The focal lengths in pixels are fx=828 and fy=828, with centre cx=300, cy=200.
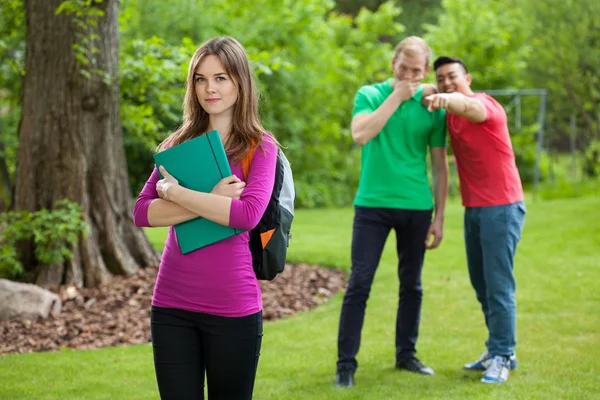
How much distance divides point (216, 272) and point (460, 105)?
218 centimetres

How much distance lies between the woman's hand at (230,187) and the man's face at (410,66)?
2.10 metres

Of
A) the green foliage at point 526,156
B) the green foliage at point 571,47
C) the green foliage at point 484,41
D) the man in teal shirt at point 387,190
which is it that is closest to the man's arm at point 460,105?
the man in teal shirt at point 387,190

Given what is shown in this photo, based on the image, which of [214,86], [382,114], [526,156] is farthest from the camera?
[526,156]

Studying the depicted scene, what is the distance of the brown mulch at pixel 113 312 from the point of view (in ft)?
20.1

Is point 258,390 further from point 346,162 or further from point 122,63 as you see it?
point 346,162

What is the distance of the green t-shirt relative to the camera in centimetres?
476

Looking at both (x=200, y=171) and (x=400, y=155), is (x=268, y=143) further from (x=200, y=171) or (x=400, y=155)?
(x=400, y=155)

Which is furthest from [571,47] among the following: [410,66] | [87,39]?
[410,66]

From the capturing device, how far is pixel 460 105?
4.45m

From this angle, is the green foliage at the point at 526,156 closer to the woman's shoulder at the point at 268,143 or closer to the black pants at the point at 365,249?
the black pants at the point at 365,249

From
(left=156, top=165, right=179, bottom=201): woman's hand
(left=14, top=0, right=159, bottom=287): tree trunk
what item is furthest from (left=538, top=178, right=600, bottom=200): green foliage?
(left=156, top=165, right=179, bottom=201): woman's hand

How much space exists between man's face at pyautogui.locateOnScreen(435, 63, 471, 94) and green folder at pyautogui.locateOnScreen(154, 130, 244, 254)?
2348 mm

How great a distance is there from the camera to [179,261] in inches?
109

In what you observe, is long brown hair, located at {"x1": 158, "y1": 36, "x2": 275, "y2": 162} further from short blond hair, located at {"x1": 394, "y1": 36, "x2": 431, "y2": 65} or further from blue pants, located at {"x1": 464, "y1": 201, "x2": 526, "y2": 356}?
blue pants, located at {"x1": 464, "y1": 201, "x2": 526, "y2": 356}
